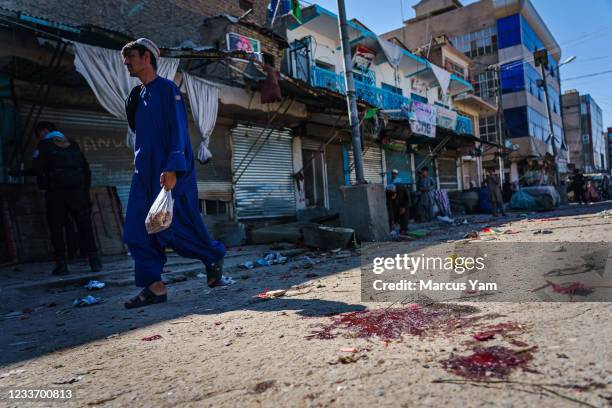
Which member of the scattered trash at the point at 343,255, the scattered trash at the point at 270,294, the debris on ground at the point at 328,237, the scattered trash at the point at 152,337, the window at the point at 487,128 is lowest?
the scattered trash at the point at 343,255

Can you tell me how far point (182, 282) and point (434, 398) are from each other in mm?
4070

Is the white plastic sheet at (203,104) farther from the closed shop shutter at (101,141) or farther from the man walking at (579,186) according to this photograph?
the man walking at (579,186)

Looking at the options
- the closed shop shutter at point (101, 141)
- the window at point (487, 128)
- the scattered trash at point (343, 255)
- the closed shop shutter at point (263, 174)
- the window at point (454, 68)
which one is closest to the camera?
the scattered trash at point (343, 255)

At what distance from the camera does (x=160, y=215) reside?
2768 millimetres

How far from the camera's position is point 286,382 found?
1.50 metres

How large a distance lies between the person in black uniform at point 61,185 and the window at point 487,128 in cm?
3013

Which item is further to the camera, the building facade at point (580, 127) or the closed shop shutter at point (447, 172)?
the building facade at point (580, 127)

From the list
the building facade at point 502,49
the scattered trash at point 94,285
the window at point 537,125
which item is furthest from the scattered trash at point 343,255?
the window at point 537,125

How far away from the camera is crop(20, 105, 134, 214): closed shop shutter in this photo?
7.50 metres

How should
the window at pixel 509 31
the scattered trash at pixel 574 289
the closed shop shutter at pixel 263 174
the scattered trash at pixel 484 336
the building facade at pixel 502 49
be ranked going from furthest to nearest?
the building facade at pixel 502 49 < the window at pixel 509 31 < the closed shop shutter at pixel 263 174 < the scattered trash at pixel 574 289 < the scattered trash at pixel 484 336

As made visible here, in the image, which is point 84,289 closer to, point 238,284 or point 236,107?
point 238,284

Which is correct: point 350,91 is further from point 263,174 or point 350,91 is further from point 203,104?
point 263,174

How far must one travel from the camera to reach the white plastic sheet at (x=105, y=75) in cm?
593

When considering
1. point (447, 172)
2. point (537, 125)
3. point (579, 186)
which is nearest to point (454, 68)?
point (447, 172)
